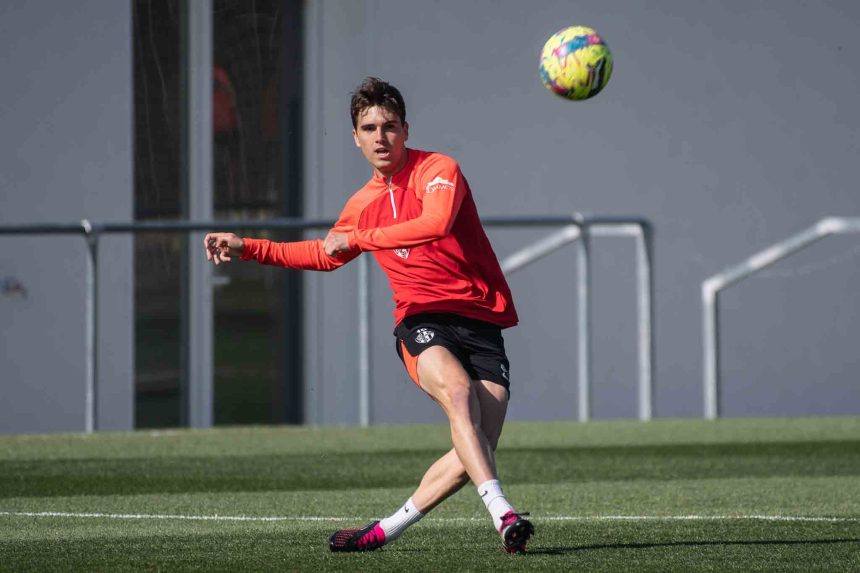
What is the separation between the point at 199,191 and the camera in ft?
51.2

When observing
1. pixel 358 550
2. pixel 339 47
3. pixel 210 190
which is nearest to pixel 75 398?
pixel 210 190

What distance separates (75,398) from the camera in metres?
14.9

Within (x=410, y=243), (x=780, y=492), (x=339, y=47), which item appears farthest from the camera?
(x=339, y=47)

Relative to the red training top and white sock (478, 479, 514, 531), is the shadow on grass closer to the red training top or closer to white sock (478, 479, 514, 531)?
white sock (478, 479, 514, 531)

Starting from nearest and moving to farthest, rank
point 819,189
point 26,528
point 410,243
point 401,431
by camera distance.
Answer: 1. point 410,243
2. point 26,528
3. point 401,431
4. point 819,189

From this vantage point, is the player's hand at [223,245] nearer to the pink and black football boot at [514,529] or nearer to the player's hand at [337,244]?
the player's hand at [337,244]

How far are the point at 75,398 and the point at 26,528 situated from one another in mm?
7277

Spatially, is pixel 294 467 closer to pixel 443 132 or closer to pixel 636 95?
pixel 443 132

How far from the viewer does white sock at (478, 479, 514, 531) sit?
6273mm

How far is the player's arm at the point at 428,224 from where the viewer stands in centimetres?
656

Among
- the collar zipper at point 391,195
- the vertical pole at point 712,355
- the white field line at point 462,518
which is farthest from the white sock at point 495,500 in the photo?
the vertical pole at point 712,355

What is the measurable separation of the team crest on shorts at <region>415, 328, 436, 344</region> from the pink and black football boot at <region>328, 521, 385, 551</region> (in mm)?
722

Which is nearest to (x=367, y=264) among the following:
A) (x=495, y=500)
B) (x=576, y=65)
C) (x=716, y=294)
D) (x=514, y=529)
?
(x=716, y=294)

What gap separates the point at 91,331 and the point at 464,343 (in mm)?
6800
